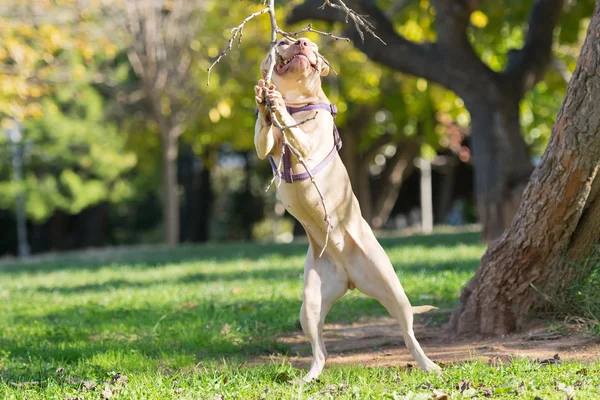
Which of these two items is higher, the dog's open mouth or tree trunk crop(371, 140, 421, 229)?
the dog's open mouth

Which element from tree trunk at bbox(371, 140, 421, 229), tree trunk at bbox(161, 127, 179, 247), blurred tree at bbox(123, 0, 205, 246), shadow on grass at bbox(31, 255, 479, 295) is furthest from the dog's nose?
tree trunk at bbox(371, 140, 421, 229)

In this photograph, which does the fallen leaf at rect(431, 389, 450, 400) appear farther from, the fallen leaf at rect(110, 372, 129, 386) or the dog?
the fallen leaf at rect(110, 372, 129, 386)

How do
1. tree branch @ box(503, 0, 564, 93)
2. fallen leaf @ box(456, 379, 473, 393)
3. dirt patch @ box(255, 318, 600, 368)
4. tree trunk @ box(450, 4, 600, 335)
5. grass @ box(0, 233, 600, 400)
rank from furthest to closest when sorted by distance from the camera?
tree branch @ box(503, 0, 564, 93) < tree trunk @ box(450, 4, 600, 335) < dirt patch @ box(255, 318, 600, 368) < grass @ box(0, 233, 600, 400) < fallen leaf @ box(456, 379, 473, 393)

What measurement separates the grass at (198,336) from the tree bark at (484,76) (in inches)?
44.0

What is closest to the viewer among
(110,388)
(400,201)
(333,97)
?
(110,388)

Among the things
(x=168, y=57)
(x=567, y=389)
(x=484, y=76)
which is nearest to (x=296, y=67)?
(x=567, y=389)

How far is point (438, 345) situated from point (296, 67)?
7.96 ft

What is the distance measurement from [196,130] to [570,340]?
17.7m

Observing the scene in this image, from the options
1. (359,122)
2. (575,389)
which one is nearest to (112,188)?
(359,122)

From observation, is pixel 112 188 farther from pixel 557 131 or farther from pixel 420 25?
pixel 557 131

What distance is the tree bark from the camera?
40.4 feet

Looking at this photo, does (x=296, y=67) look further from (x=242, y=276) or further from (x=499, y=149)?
(x=499, y=149)

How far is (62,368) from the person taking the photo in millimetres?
5156

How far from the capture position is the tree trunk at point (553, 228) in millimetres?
5254
